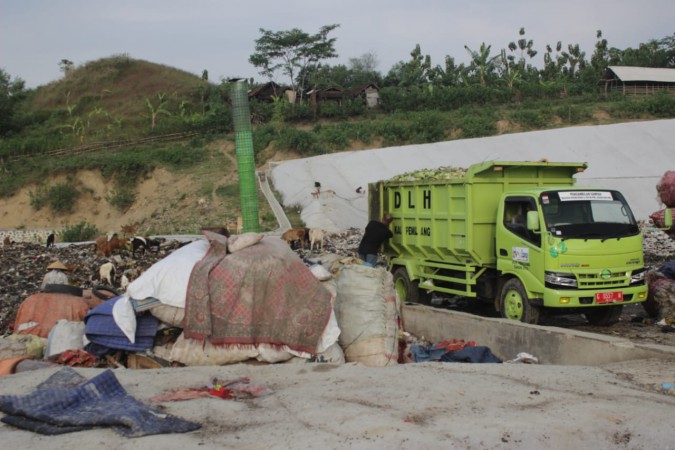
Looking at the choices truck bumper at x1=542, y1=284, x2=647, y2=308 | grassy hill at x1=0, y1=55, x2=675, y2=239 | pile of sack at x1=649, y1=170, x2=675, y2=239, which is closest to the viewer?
pile of sack at x1=649, y1=170, x2=675, y2=239

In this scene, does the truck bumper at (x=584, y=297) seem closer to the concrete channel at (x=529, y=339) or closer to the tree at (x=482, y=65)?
the concrete channel at (x=529, y=339)

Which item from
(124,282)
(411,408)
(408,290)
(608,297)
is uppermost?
(411,408)

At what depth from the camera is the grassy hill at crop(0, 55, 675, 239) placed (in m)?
38.8

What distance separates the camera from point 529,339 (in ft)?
27.4

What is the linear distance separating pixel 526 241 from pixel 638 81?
1865 inches

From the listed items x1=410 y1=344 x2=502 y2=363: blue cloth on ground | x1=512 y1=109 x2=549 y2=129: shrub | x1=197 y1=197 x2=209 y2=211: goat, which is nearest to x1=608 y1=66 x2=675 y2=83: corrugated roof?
x1=512 y1=109 x2=549 y2=129: shrub

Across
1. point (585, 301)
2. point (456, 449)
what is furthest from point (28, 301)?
point (585, 301)

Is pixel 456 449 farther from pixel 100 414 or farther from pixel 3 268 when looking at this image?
pixel 3 268

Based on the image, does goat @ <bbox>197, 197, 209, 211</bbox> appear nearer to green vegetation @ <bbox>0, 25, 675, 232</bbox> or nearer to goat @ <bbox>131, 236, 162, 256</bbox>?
green vegetation @ <bbox>0, 25, 675, 232</bbox>

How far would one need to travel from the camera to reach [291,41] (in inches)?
2212

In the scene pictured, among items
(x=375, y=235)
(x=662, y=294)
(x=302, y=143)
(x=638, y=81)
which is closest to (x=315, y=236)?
(x=375, y=235)

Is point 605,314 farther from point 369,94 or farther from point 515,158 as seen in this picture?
point 369,94

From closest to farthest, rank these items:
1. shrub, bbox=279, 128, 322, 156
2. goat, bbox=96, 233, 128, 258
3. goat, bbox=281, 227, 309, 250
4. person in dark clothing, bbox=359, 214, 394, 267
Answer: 1. person in dark clothing, bbox=359, 214, 394, 267
2. goat, bbox=96, 233, 128, 258
3. goat, bbox=281, 227, 309, 250
4. shrub, bbox=279, 128, 322, 156

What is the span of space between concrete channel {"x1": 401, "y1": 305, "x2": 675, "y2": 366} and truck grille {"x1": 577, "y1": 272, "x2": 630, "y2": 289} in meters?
1.25
